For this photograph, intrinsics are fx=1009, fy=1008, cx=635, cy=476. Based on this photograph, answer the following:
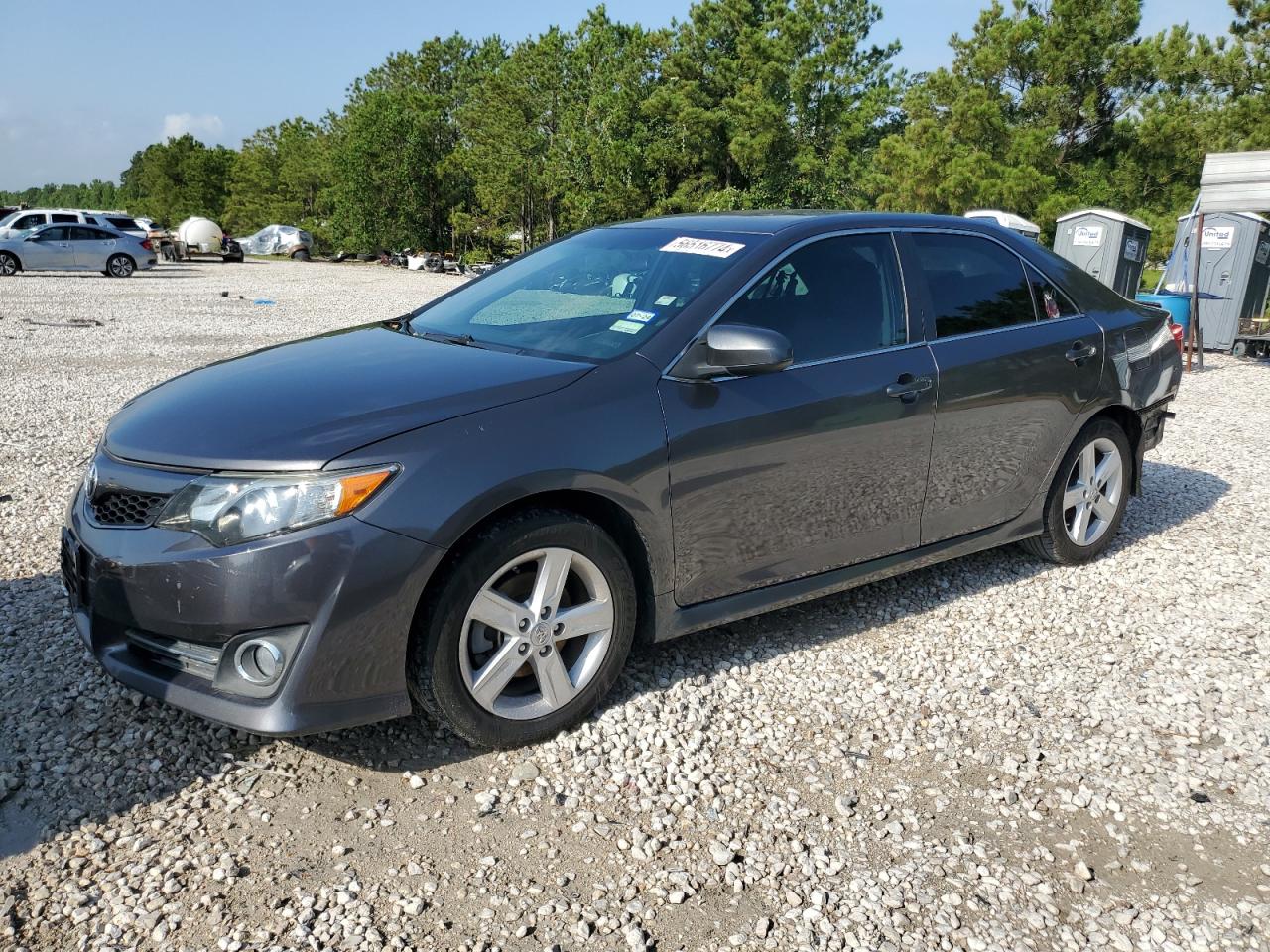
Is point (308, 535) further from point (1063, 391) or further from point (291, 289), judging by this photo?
point (291, 289)

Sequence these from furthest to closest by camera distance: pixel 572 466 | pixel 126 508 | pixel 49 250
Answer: pixel 49 250, pixel 572 466, pixel 126 508

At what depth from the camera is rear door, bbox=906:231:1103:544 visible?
4242 mm

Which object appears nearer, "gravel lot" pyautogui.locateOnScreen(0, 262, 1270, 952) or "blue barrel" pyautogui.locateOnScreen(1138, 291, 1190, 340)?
"gravel lot" pyautogui.locateOnScreen(0, 262, 1270, 952)

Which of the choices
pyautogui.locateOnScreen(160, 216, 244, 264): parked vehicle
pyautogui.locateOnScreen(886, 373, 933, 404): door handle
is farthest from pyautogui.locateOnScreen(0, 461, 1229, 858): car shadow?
pyautogui.locateOnScreen(160, 216, 244, 264): parked vehicle

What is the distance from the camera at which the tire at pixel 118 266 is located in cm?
2980

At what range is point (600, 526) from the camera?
328 cm

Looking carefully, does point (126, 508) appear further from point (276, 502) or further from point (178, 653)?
point (276, 502)

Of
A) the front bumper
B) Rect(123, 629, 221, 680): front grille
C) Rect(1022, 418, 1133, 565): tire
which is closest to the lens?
the front bumper

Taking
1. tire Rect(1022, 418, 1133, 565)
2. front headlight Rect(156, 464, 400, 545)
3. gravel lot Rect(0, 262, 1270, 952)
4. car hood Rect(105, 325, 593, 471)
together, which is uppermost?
car hood Rect(105, 325, 593, 471)

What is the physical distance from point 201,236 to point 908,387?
46.2 metres

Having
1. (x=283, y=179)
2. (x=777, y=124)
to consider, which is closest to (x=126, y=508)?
(x=777, y=124)

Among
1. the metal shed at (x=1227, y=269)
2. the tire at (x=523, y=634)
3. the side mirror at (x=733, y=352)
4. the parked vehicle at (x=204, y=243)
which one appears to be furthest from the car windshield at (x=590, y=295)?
the parked vehicle at (x=204, y=243)

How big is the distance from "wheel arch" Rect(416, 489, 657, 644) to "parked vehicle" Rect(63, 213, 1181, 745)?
1cm

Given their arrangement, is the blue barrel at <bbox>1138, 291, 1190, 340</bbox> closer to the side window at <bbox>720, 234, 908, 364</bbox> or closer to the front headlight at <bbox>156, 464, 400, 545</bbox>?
the side window at <bbox>720, 234, 908, 364</bbox>
